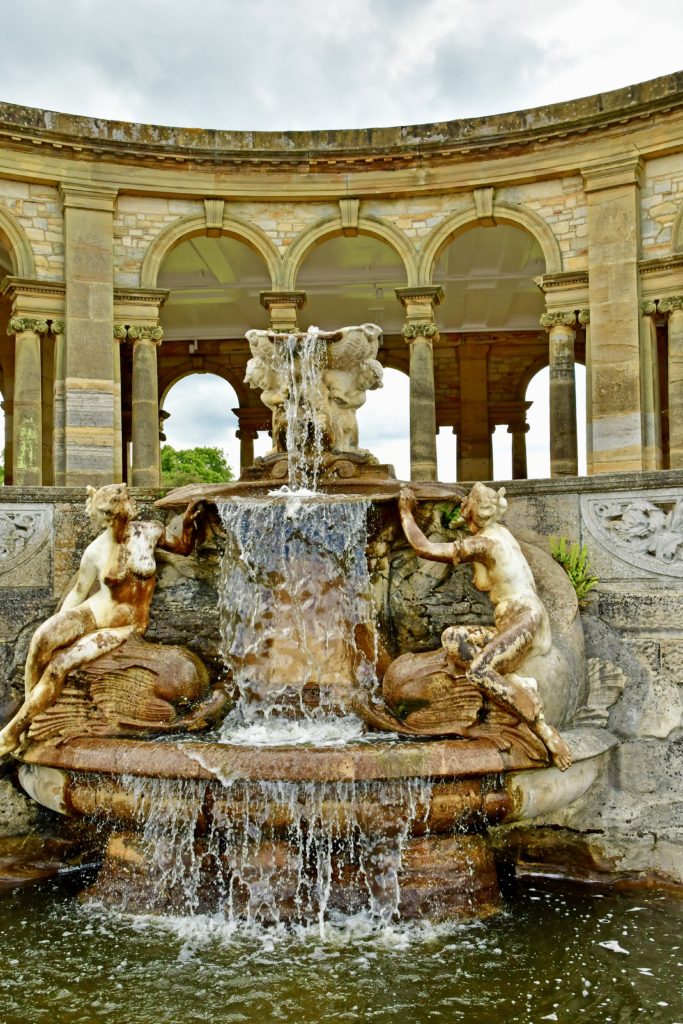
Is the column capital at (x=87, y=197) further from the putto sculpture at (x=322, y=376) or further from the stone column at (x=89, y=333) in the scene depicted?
the putto sculpture at (x=322, y=376)

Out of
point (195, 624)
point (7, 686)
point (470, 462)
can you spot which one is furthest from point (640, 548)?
point (470, 462)

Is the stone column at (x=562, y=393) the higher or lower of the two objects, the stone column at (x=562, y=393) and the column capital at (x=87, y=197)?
the lower

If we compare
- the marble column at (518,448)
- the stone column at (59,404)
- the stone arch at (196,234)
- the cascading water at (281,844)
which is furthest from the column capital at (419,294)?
the cascading water at (281,844)

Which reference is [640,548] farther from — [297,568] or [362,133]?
[362,133]

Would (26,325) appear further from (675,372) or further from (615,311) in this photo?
(675,372)

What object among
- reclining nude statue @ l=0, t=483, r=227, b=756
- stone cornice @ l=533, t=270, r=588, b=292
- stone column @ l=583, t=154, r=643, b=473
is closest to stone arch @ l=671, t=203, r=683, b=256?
stone column @ l=583, t=154, r=643, b=473

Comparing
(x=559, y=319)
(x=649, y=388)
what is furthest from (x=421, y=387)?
(x=649, y=388)

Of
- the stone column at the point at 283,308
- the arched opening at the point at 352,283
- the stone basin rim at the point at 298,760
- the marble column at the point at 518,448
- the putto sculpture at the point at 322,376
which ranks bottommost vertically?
the stone basin rim at the point at 298,760

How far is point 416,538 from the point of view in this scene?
22.1 ft

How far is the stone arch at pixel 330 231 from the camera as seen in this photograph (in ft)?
54.2

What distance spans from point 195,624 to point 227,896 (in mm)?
2310

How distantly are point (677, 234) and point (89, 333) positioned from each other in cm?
902

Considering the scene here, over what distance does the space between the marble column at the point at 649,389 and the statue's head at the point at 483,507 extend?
9.01 metres

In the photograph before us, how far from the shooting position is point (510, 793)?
5.57 m
